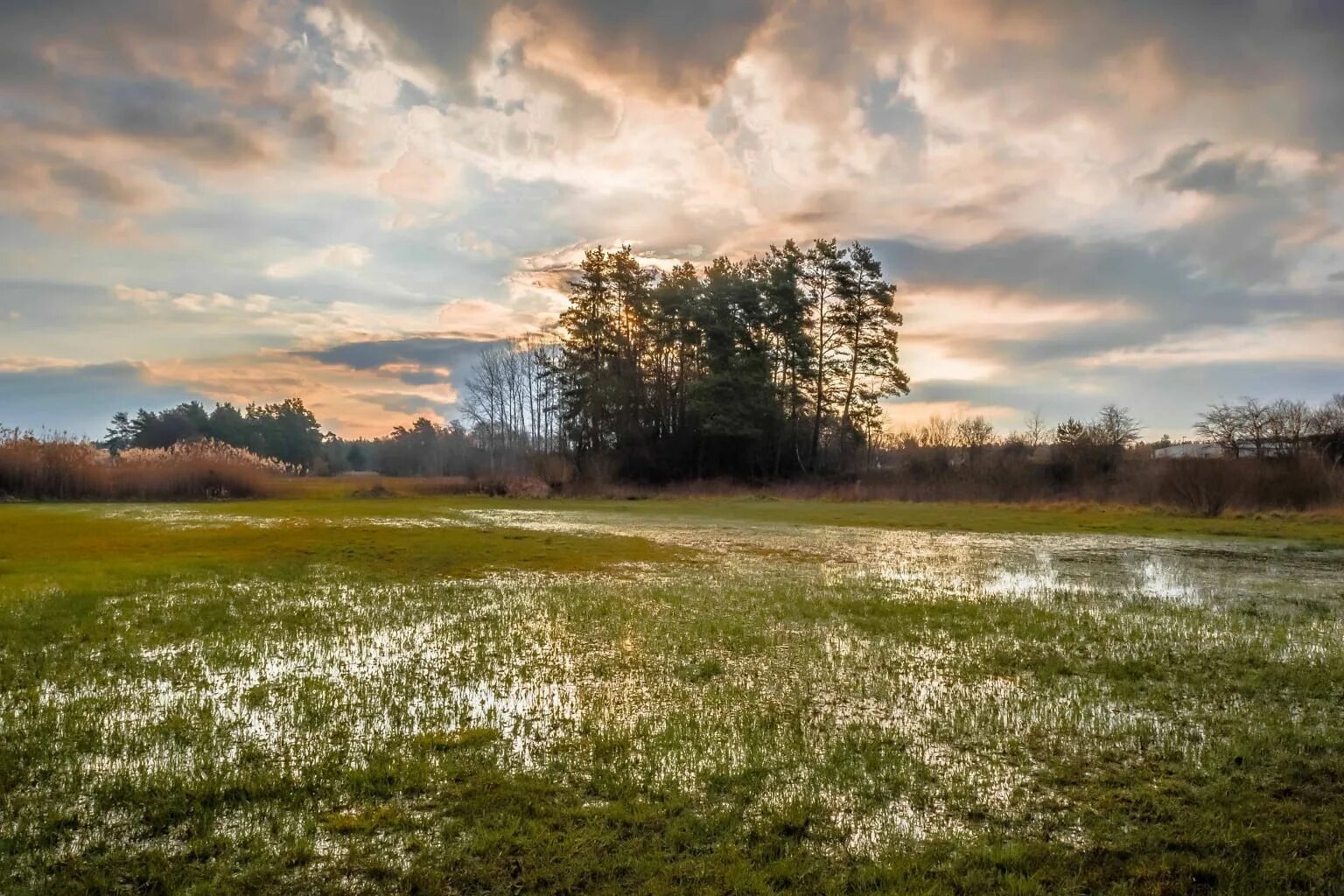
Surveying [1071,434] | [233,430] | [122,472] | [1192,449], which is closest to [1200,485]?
[1071,434]

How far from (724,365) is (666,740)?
47.1m

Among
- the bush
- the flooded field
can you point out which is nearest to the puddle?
the flooded field

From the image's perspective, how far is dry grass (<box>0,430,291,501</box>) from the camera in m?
34.0

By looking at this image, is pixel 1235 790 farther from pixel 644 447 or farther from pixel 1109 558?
pixel 644 447

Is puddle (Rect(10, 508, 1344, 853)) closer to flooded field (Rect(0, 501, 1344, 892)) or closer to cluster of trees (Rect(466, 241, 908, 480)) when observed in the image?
flooded field (Rect(0, 501, 1344, 892))

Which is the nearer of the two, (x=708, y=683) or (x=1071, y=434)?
(x=708, y=683)

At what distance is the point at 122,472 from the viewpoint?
3628 centimetres

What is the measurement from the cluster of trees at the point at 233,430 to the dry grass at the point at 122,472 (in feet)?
85.2

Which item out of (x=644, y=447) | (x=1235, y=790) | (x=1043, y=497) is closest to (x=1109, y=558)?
(x=1235, y=790)

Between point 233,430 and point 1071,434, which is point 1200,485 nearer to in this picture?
point 1071,434

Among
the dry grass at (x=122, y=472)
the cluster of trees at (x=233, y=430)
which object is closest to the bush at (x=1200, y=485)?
the dry grass at (x=122, y=472)

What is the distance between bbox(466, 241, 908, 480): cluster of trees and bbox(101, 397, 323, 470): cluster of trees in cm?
2797

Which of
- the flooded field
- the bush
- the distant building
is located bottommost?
the flooded field

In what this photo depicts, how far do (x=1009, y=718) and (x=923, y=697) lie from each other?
76 cm
